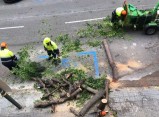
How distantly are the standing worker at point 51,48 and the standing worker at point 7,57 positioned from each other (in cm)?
163

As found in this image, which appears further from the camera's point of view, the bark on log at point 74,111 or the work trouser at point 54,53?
the work trouser at point 54,53

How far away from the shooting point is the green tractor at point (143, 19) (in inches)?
596

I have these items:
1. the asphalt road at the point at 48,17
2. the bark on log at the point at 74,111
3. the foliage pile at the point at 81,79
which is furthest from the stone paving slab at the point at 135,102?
the asphalt road at the point at 48,17

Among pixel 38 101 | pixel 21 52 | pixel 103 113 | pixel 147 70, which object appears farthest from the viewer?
pixel 21 52

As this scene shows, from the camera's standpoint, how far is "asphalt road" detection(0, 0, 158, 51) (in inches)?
659

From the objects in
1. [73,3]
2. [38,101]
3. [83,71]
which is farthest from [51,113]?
[73,3]

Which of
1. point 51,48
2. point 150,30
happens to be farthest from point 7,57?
point 150,30

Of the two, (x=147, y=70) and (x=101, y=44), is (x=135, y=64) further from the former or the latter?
(x=101, y=44)

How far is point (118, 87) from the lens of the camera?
1292cm

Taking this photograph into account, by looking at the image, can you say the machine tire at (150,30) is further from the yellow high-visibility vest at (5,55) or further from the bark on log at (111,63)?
the yellow high-visibility vest at (5,55)

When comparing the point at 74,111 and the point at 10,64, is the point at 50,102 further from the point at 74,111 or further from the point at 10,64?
the point at 10,64

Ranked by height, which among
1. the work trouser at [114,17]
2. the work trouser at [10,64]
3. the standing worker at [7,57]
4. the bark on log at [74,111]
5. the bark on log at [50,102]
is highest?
the work trouser at [114,17]

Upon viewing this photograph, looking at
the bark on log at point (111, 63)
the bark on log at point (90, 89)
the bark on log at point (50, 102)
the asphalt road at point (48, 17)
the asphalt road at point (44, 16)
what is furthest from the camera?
the asphalt road at point (44, 16)

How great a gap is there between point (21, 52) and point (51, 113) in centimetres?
470
